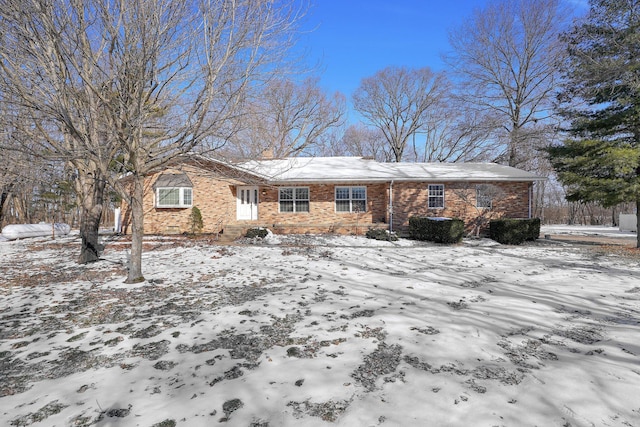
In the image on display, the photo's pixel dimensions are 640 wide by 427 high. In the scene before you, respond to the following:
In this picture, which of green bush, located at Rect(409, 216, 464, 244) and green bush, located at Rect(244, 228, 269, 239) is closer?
green bush, located at Rect(409, 216, 464, 244)

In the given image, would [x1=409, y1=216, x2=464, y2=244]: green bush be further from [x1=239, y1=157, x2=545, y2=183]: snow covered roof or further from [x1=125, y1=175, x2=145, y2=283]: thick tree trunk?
[x1=125, y1=175, x2=145, y2=283]: thick tree trunk

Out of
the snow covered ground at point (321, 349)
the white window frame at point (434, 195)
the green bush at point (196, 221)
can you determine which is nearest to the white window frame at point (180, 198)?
the green bush at point (196, 221)

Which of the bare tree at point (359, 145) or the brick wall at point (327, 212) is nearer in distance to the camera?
the brick wall at point (327, 212)

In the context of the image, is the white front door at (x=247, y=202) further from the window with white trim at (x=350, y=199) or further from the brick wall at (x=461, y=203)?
the brick wall at (x=461, y=203)

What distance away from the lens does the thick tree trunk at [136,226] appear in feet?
19.4

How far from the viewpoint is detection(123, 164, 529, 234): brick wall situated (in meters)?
15.0

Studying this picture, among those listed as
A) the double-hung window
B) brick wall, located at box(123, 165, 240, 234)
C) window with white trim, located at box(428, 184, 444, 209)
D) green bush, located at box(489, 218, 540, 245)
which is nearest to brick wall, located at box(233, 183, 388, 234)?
brick wall, located at box(123, 165, 240, 234)

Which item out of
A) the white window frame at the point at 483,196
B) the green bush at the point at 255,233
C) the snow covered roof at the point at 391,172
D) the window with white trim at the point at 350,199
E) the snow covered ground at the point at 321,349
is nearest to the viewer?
the snow covered ground at the point at 321,349

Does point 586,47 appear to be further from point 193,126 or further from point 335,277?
point 193,126

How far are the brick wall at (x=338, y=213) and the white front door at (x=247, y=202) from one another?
346 mm

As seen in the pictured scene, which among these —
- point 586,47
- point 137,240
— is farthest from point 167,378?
point 586,47

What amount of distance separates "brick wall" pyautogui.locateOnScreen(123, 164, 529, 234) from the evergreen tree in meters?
3.08

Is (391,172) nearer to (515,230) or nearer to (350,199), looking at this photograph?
(350,199)

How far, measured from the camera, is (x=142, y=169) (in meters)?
5.80
